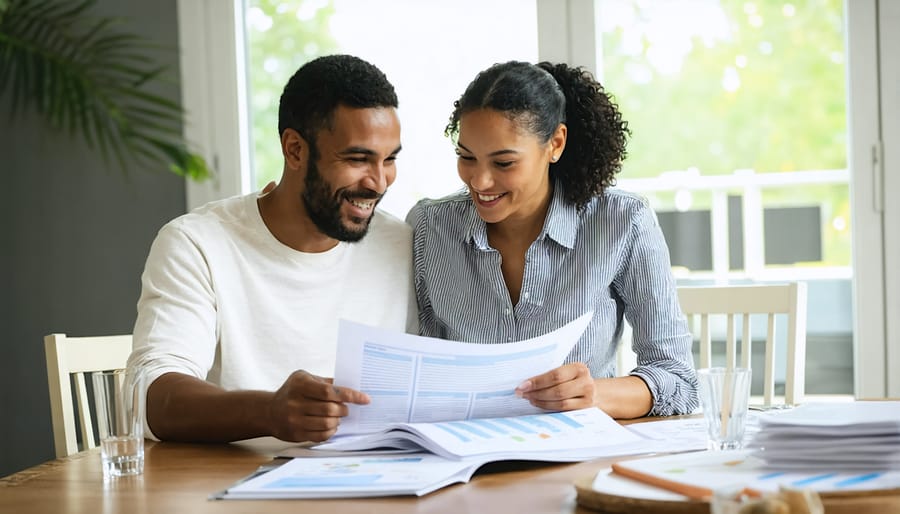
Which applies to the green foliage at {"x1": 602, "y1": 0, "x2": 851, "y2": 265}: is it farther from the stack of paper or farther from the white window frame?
the stack of paper

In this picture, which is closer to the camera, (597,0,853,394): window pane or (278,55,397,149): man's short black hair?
(278,55,397,149): man's short black hair

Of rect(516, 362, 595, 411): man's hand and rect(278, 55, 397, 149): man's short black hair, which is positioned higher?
rect(278, 55, 397, 149): man's short black hair

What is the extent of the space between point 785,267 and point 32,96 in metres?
2.51

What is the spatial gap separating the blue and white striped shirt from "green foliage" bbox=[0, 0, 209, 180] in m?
1.35

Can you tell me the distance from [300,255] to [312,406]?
0.62 meters

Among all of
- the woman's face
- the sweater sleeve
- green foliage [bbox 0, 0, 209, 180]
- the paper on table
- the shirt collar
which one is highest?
green foliage [bbox 0, 0, 209, 180]

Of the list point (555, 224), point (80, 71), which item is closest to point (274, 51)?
point (80, 71)

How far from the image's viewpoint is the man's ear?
1.97 metres

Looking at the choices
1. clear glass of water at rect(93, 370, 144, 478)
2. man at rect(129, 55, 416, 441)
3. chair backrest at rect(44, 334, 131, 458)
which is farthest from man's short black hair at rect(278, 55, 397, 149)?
clear glass of water at rect(93, 370, 144, 478)

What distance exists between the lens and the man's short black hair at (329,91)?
189 centimetres

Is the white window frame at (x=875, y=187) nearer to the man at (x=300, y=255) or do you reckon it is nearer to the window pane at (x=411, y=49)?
the window pane at (x=411, y=49)

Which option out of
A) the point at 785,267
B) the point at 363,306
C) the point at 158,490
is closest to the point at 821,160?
the point at 785,267

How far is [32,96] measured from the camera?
3.31 m

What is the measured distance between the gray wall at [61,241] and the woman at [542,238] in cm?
167
